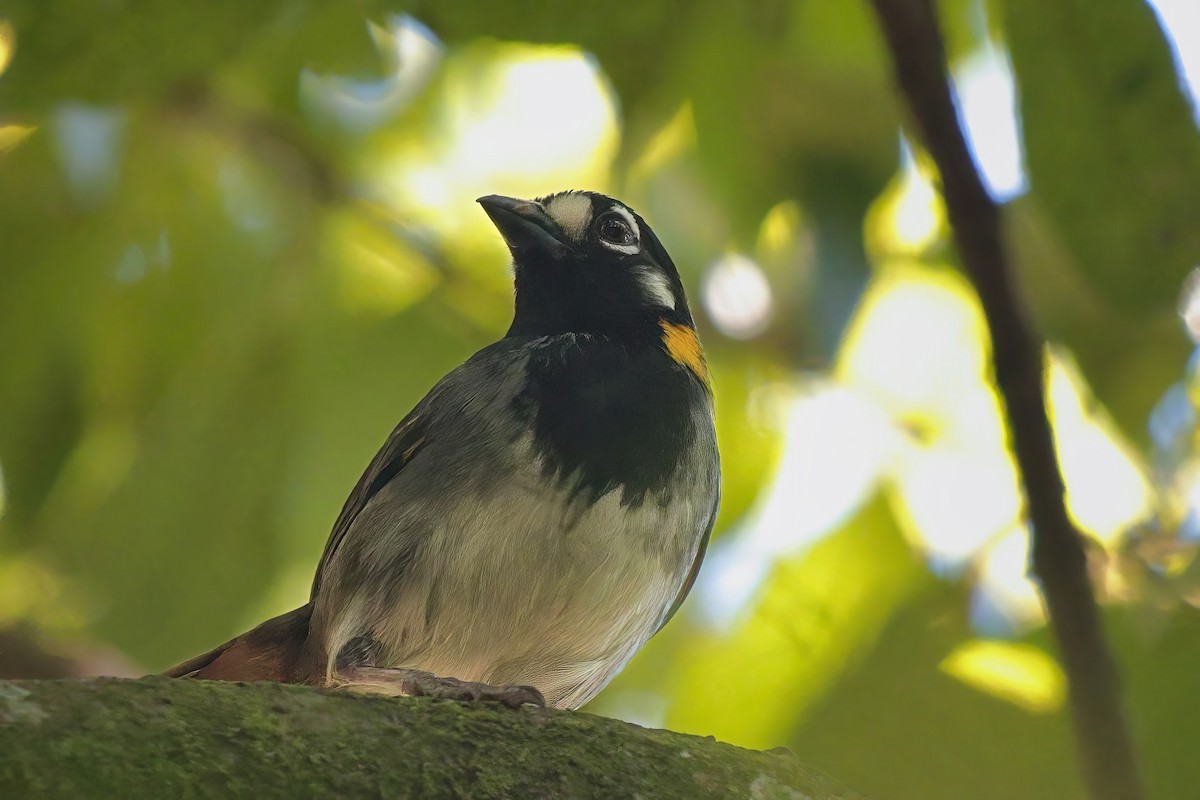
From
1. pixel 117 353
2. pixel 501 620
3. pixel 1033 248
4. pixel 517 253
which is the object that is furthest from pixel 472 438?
pixel 1033 248

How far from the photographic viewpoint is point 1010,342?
1.86 meters

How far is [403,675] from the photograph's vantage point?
3027 mm

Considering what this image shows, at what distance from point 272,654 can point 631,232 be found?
1.69m

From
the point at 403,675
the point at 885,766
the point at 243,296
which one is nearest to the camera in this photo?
the point at 885,766

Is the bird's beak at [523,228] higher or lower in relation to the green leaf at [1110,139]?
higher

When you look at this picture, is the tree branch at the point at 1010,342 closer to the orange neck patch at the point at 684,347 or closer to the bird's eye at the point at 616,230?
the orange neck patch at the point at 684,347

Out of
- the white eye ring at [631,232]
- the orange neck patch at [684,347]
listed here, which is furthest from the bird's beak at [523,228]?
the orange neck patch at [684,347]

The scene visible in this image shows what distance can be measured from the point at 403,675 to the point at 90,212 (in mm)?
1793

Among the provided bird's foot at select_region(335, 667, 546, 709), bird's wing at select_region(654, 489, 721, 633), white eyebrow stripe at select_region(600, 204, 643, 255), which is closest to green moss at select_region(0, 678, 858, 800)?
bird's foot at select_region(335, 667, 546, 709)

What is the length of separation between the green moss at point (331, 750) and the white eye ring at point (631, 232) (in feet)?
6.87

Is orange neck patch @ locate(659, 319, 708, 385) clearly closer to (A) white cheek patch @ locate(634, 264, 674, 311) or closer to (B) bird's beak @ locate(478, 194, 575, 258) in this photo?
(A) white cheek patch @ locate(634, 264, 674, 311)

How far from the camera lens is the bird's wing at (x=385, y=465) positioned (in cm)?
360

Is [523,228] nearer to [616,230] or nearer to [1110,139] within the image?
[616,230]

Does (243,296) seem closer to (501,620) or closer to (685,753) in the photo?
(501,620)
